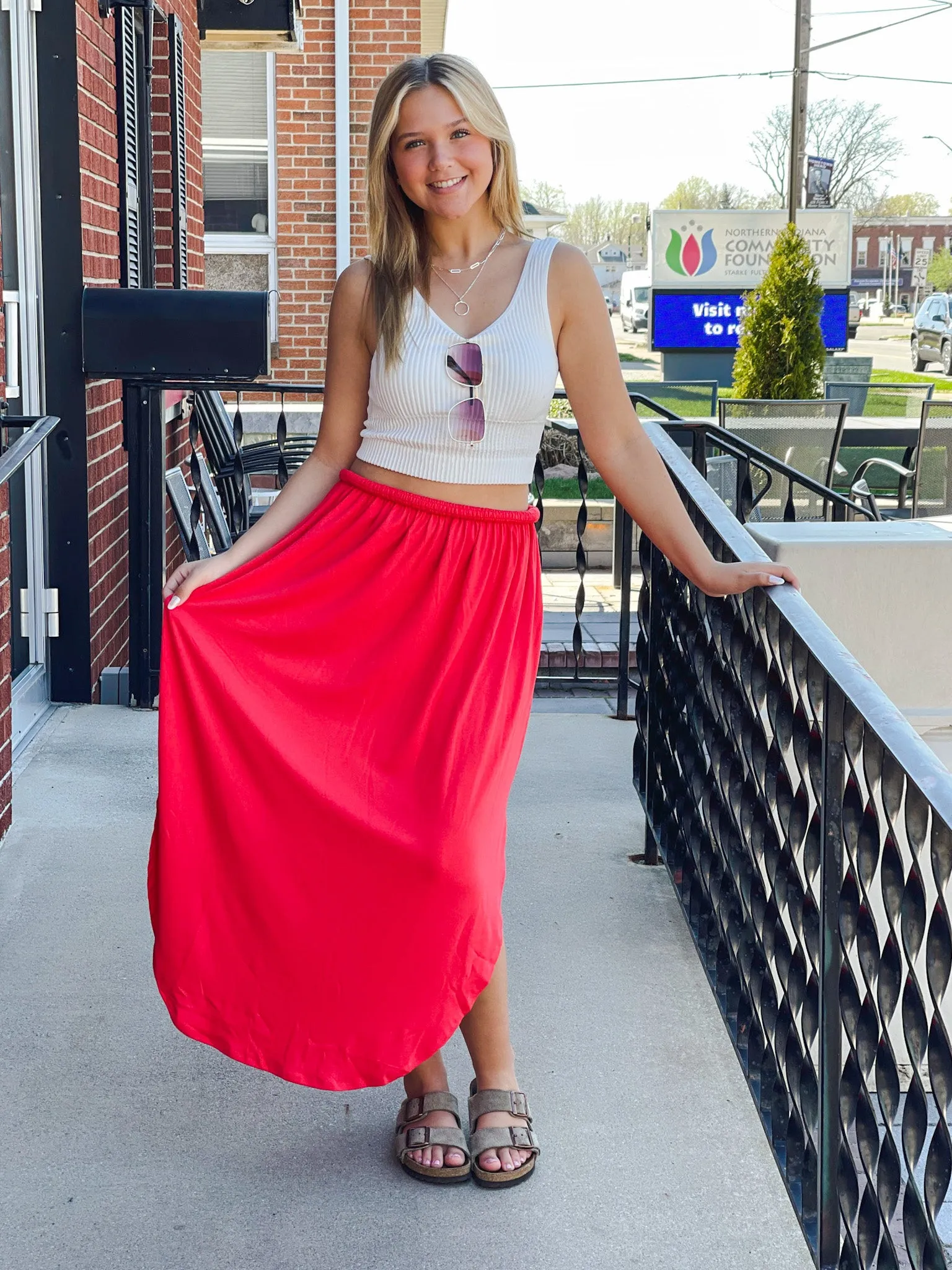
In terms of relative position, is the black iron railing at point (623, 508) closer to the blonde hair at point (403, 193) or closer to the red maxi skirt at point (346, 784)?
the blonde hair at point (403, 193)

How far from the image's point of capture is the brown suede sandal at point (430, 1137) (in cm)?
230

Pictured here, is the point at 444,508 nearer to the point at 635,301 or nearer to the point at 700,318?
the point at 700,318

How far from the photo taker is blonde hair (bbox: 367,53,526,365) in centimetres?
229

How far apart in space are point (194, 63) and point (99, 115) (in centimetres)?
300

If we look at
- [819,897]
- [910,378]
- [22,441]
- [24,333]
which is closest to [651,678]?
[819,897]

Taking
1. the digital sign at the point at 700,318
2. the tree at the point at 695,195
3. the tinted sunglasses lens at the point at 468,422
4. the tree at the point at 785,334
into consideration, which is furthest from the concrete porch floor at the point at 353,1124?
the tree at the point at 695,195

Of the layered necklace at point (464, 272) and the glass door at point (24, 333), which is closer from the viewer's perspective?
the layered necklace at point (464, 272)

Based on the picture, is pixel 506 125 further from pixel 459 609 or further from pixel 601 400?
pixel 459 609

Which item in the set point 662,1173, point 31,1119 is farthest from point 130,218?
point 662,1173

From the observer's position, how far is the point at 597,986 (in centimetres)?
302

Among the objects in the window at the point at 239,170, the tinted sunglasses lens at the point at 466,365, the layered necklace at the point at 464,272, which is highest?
the window at the point at 239,170

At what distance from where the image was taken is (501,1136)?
233 centimetres

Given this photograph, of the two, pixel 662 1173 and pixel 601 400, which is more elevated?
pixel 601 400

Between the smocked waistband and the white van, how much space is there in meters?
48.3
